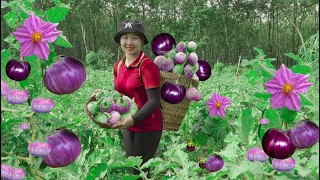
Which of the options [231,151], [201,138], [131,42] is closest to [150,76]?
[131,42]

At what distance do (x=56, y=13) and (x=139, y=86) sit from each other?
1.67 m

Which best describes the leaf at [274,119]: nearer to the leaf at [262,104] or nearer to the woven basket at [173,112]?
the leaf at [262,104]

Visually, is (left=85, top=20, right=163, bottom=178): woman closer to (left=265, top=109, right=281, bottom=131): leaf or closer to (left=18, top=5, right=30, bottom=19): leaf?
(left=265, top=109, right=281, bottom=131): leaf

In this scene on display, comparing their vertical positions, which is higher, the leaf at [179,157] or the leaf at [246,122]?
the leaf at [246,122]

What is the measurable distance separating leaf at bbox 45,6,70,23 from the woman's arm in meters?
1.45

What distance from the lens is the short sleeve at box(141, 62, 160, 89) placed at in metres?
2.40

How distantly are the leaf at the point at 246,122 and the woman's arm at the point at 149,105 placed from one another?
3.87 ft

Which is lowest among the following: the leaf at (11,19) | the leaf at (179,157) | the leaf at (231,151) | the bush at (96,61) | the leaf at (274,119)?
the bush at (96,61)

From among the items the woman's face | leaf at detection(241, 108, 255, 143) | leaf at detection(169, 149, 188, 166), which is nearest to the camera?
leaf at detection(241, 108, 255, 143)

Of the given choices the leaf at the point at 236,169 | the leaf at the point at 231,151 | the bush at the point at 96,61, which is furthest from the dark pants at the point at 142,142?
the bush at the point at 96,61

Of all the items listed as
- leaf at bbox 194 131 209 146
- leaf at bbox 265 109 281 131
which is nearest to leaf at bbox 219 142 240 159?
leaf at bbox 265 109 281 131

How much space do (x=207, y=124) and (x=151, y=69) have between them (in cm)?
119

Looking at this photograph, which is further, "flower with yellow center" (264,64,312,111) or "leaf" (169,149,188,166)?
"leaf" (169,149,188,166)

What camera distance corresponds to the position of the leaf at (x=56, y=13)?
85 centimetres
